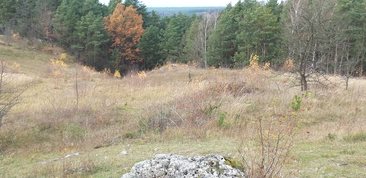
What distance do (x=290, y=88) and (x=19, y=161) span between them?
33.5ft

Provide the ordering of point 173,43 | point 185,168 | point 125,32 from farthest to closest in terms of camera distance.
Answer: point 173,43
point 125,32
point 185,168

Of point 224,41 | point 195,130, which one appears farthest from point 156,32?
point 195,130

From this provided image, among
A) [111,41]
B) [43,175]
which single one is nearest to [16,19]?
[111,41]

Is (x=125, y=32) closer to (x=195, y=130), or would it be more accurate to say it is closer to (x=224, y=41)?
(x=224, y=41)

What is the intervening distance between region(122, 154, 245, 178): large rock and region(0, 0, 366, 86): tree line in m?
40.8

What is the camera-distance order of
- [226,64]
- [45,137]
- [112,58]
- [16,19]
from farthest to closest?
1. [16,19]
2. [112,58]
3. [226,64]
4. [45,137]

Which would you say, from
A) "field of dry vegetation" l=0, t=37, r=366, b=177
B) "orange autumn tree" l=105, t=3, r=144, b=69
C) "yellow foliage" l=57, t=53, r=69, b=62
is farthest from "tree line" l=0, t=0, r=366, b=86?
"field of dry vegetation" l=0, t=37, r=366, b=177

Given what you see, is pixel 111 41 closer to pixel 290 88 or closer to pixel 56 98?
pixel 56 98

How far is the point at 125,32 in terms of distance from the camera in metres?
59.9

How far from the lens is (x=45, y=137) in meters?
12.9

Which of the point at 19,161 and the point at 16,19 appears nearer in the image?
the point at 19,161

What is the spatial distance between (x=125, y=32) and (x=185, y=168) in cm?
5645

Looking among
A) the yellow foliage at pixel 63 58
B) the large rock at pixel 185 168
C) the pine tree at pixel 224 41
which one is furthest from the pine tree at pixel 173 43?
the large rock at pixel 185 168

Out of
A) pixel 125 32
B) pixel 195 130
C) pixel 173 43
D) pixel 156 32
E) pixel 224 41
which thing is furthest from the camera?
pixel 156 32
